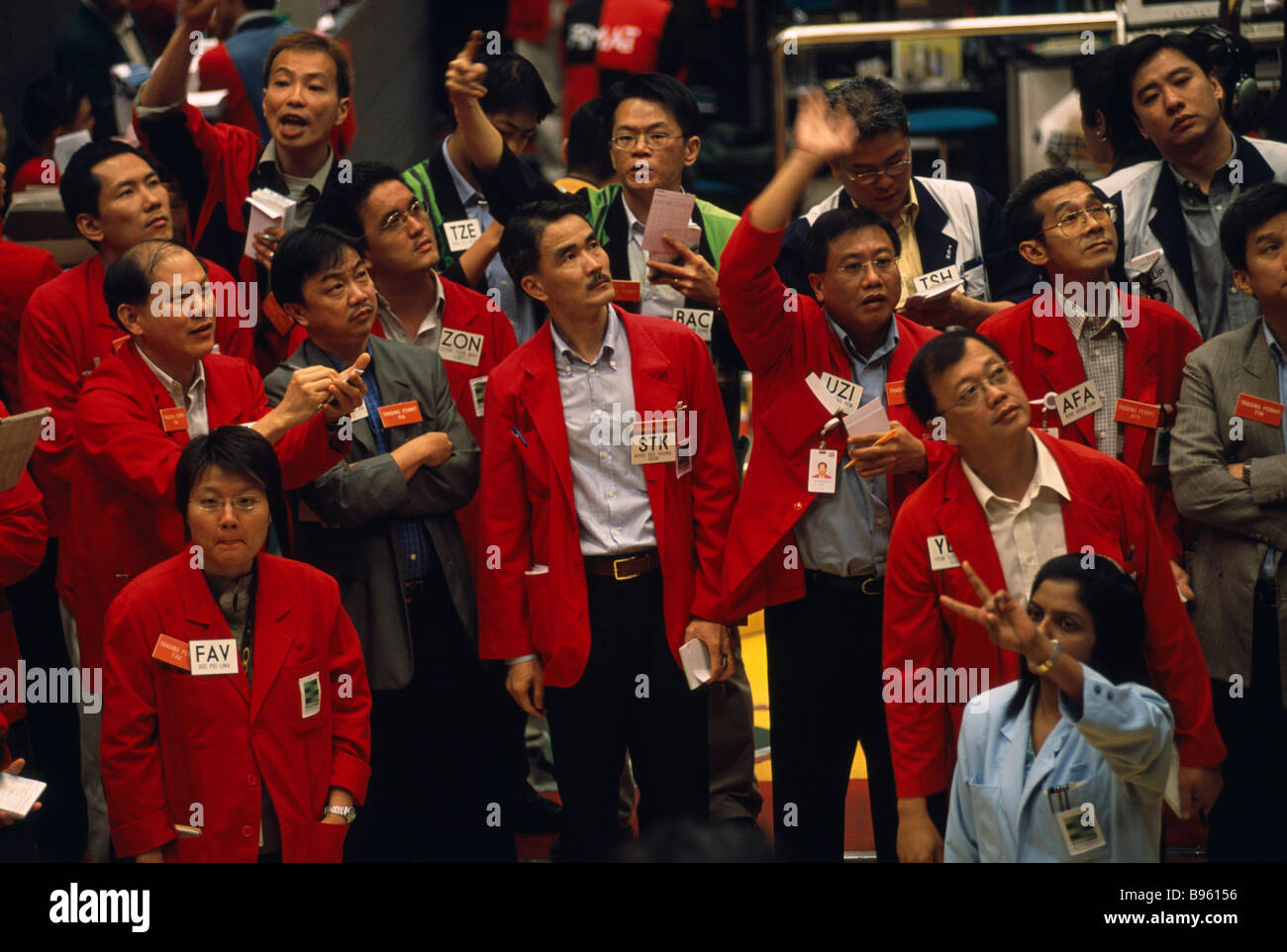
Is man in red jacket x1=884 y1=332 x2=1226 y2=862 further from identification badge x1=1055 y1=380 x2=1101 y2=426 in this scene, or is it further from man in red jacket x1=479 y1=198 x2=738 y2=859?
man in red jacket x1=479 y1=198 x2=738 y2=859

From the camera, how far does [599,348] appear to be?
157 inches

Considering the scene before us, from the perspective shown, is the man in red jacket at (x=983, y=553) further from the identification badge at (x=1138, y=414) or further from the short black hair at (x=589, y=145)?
the short black hair at (x=589, y=145)

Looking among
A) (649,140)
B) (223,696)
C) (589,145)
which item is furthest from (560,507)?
(589,145)

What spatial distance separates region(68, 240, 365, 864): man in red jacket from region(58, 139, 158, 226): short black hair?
1.53 feet

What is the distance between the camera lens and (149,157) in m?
4.73

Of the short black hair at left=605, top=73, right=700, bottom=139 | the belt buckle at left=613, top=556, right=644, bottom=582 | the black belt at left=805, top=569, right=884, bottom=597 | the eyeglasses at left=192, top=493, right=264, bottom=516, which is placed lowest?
the black belt at left=805, top=569, right=884, bottom=597

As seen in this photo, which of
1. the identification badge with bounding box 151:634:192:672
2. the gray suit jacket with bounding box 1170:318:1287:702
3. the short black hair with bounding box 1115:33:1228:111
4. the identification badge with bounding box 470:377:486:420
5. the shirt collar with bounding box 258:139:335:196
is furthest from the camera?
the shirt collar with bounding box 258:139:335:196

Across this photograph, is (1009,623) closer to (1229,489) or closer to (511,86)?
(1229,489)

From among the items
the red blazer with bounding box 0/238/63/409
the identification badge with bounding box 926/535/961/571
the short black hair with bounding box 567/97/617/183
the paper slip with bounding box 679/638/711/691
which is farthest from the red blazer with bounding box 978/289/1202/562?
the red blazer with bounding box 0/238/63/409

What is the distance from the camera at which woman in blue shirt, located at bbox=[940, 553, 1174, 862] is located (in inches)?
114

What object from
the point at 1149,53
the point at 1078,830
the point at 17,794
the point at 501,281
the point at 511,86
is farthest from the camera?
the point at 511,86

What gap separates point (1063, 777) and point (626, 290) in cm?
214

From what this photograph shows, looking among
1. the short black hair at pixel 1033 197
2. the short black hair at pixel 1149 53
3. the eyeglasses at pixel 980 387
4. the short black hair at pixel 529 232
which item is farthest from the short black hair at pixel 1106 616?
the short black hair at pixel 1149 53

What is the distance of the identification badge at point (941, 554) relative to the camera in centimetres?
336
